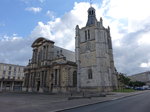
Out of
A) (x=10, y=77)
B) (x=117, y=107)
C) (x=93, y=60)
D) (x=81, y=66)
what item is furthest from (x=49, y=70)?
(x=10, y=77)

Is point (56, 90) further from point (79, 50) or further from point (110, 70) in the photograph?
point (110, 70)

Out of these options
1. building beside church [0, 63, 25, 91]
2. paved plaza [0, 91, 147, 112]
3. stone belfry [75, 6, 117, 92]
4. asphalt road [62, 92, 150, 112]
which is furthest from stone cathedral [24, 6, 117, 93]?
asphalt road [62, 92, 150, 112]

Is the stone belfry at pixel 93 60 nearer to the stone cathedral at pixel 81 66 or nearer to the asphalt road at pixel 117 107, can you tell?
the stone cathedral at pixel 81 66

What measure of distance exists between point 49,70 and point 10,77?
1321 inches

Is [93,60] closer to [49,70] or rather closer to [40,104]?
[49,70]

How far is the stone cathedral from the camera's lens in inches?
1435

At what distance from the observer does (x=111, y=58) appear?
143 feet

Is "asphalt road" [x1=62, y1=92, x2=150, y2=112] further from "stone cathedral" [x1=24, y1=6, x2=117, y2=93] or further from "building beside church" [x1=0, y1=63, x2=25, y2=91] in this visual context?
"building beside church" [x1=0, y1=63, x2=25, y2=91]

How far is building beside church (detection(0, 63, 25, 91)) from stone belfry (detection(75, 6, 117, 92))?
3530 cm

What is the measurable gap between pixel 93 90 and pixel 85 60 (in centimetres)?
935

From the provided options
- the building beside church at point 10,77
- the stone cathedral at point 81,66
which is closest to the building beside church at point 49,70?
the stone cathedral at point 81,66

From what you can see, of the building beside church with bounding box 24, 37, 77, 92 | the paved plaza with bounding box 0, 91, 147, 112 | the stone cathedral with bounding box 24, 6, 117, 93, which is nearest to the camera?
the paved plaza with bounding box 0, 91, 147, 112

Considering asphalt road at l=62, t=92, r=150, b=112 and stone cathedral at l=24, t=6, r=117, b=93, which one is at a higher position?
stone cathedral at l=24, t=6, r=117, b=93

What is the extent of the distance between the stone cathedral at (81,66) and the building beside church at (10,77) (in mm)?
19904
